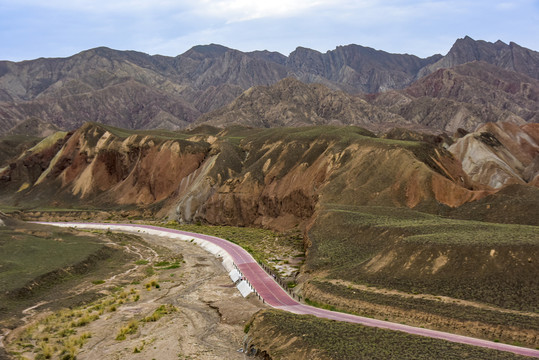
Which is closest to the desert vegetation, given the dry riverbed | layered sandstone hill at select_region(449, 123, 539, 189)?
the dry riverbed

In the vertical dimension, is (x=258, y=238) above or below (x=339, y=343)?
below

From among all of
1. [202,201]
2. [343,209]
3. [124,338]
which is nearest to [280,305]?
[124,338]

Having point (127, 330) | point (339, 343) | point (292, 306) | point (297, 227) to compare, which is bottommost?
point (127, 330)

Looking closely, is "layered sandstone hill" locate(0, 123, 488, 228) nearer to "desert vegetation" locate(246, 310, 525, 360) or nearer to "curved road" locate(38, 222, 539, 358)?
"curved road" locate(38, 222, 539, 358)

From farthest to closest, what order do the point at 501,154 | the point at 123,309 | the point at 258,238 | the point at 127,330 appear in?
1. the point at 501,154
2. the point at 258,238
3. the point at 123,309
4. the point at 127,330

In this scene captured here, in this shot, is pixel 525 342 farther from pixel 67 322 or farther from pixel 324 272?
pixel 67 322

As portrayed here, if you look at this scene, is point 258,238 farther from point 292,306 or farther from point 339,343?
point 339,343

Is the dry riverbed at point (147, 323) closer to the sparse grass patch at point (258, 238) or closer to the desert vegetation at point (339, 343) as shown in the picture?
the desert vegetation at point (339, 343)

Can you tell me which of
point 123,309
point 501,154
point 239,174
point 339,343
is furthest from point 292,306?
point 501,154
